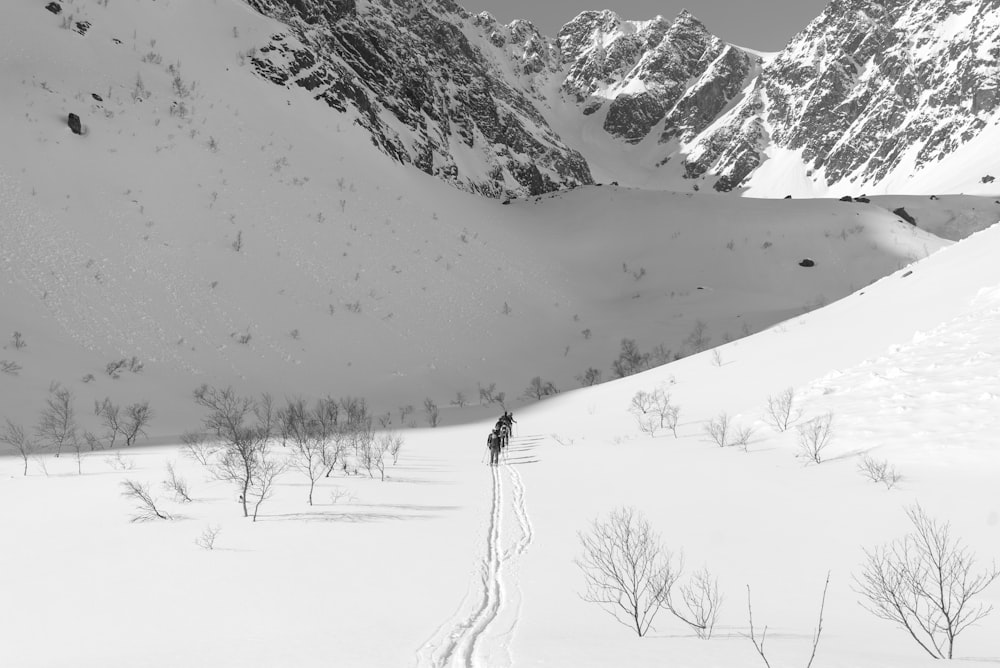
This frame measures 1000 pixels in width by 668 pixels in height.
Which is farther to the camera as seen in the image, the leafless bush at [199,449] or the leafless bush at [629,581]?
the leafless bush at [199,449]

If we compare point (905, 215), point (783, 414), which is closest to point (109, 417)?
point (783, 414)

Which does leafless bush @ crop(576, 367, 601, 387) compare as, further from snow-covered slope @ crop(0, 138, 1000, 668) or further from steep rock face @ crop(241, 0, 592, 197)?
steep rock face @ crop(241, 0, 592, 197)

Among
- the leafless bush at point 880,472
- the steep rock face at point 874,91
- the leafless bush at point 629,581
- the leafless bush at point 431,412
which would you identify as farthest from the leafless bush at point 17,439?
the steep rock face at point 874,91

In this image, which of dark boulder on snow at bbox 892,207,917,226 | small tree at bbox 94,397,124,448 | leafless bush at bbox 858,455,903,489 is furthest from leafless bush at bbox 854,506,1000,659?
dark boulder on snow at bbox 892,207,917,226

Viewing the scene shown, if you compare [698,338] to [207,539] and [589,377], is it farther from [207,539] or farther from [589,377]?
[207,539]

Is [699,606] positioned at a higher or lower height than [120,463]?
higher

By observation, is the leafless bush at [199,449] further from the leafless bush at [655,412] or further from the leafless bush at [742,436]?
the leafless bush at [742,436]
